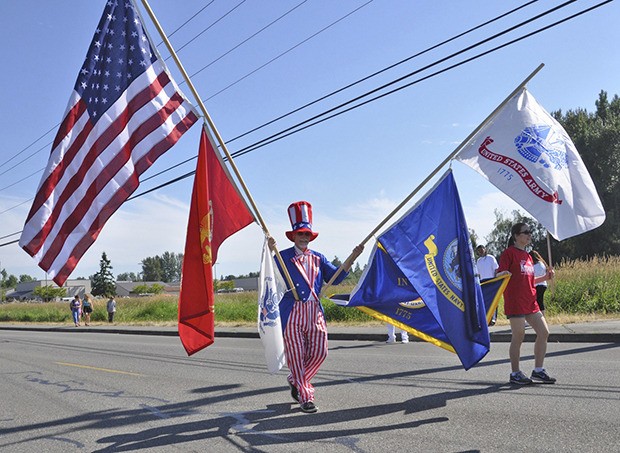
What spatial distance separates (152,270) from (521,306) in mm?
174115

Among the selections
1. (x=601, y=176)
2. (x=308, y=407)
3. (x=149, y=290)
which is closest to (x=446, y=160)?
(x=308, y=407)

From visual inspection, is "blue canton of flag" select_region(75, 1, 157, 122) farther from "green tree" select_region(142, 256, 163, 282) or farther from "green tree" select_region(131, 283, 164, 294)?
"green tree" select_region(142, 256, 163, 282)

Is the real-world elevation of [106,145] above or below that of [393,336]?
above

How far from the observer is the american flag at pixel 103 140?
20.2ft

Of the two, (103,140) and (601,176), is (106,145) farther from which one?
(601,176)

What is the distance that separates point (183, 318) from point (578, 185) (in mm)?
4187

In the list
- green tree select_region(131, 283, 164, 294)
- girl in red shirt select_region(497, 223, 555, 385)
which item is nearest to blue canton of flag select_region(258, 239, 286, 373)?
girl in red shirt select_region(497, 223, 555, 385)

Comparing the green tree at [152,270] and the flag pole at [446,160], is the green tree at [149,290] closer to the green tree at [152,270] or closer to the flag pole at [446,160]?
the green tree at [152,270]

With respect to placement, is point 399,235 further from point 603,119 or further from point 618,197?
point 603,119

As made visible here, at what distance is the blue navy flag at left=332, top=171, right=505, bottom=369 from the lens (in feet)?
19.3

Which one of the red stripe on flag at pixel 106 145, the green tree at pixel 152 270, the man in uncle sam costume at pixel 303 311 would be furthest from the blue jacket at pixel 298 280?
the green tree at pixel 152 270

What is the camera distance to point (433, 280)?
6.05 meters

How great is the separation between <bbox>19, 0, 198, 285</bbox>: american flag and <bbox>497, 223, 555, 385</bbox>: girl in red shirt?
386 centimetres

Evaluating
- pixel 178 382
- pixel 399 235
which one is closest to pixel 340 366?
pixel 178 382
